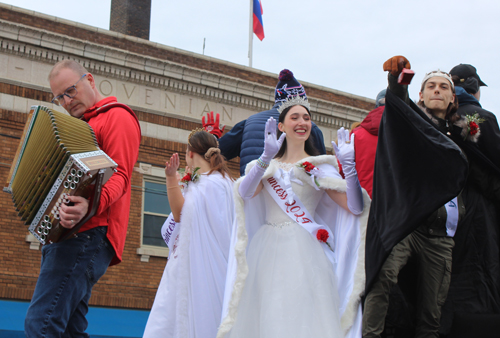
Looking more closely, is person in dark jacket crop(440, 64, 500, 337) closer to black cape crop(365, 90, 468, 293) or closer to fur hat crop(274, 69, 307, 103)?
black cape crop(365, 90, 468, 293)

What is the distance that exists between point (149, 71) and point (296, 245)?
1089 centimetres

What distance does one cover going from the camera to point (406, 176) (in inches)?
147

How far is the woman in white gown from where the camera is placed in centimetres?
399

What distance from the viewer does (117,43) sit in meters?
14.6

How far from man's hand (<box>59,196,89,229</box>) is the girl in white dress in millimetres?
1536

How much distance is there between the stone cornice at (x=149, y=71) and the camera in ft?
43.1

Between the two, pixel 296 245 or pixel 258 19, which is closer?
pixel 296 245

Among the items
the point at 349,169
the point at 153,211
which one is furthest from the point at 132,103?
the point at 349,169

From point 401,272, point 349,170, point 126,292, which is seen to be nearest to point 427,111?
point 349,170

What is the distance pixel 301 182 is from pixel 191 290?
132 centimetres

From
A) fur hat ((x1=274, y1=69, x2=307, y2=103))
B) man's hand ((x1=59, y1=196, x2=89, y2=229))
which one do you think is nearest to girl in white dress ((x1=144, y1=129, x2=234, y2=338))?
fur hat ((x1=274, y1=69, x2=307, y2=103))

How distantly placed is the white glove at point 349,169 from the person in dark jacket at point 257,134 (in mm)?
1115

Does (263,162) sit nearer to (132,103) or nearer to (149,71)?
(132,103)

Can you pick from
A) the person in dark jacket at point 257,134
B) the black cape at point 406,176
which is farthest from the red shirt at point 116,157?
the person in dark jacket at point 257,134
